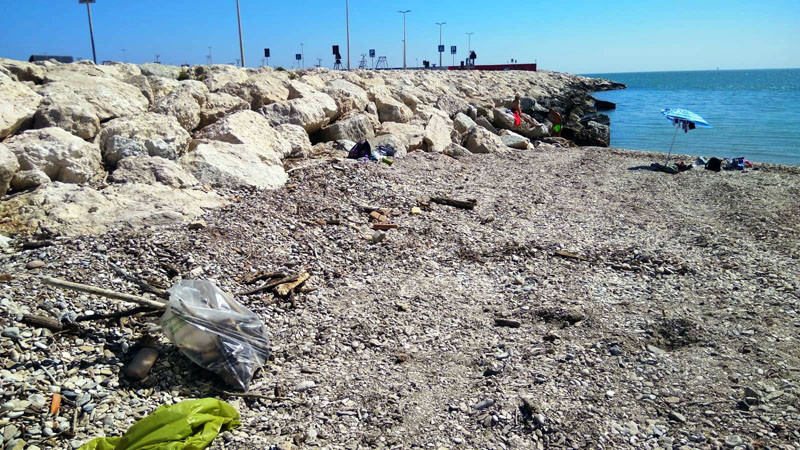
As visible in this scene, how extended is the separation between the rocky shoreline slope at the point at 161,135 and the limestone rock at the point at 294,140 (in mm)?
29

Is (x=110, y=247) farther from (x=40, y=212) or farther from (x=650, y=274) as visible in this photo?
(x=650, y=274)

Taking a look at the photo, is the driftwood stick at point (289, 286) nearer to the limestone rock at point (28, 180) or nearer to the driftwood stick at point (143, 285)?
the driftwood stick at point (143, 285)

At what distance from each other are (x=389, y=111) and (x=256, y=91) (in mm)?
4155

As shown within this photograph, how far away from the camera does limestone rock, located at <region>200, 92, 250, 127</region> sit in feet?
33.4

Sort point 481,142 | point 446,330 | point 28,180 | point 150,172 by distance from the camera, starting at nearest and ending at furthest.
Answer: point 446,330
point 28,180
point 150,172
point 481,142

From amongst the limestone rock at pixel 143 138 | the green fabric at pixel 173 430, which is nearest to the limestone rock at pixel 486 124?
the limestone rock at pixel 143 138

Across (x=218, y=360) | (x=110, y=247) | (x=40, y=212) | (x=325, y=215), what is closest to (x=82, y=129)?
(x=40, y=212)

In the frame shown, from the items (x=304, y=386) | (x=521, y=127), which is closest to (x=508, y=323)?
(x=304, y=386)

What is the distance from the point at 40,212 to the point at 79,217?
487 mm

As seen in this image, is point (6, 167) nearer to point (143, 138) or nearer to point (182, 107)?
point (143, 138)

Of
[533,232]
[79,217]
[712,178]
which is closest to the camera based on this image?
[79,217]

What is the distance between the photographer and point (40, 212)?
600cm

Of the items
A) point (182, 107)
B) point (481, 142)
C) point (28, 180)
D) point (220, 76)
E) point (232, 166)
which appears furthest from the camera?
point (481, 142)

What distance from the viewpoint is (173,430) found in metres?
3.21
